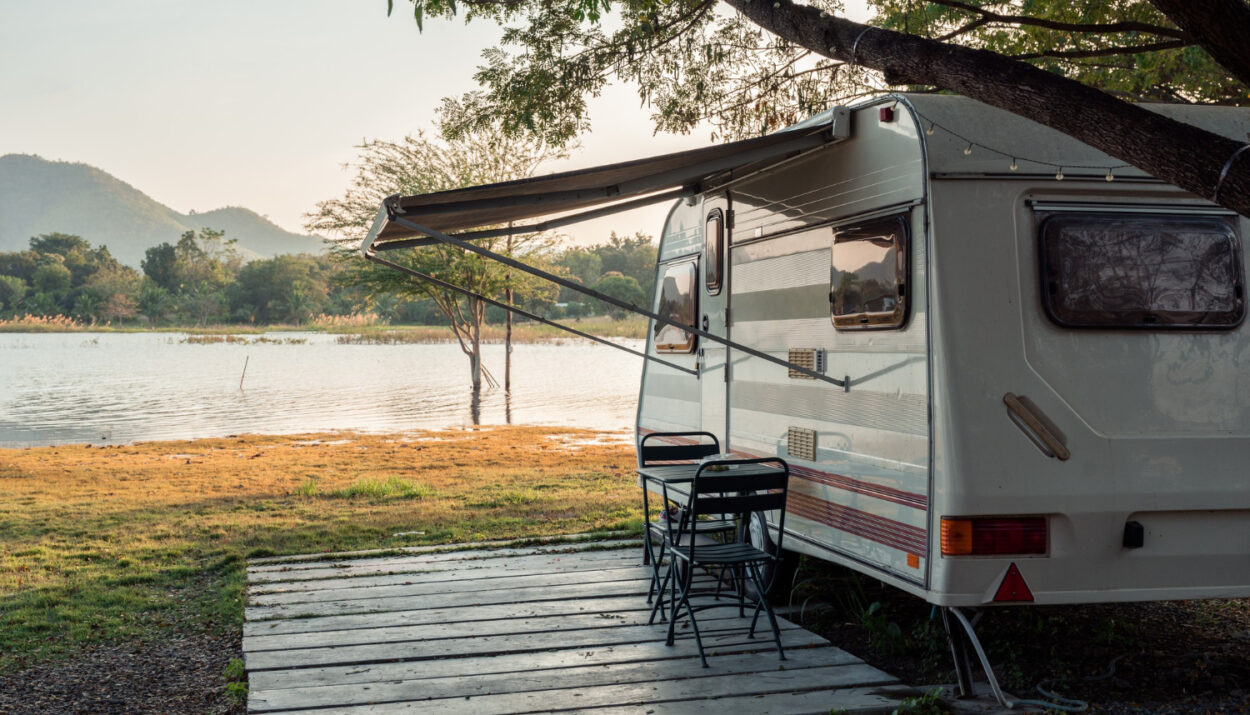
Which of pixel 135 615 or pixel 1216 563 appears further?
pixel 135 615

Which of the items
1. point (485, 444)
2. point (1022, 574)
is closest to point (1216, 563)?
point (1022, 574)

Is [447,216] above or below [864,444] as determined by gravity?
above

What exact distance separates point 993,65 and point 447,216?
8.68 feet

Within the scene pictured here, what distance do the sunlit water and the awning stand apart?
50.8 ft

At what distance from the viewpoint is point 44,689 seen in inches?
175

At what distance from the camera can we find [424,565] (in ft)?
20.8

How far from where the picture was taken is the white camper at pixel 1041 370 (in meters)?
3.67

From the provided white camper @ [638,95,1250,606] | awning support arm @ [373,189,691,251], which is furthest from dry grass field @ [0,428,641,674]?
white camper @ [638,95,1250,606]

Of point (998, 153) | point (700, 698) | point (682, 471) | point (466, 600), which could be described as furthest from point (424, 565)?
point (998, 153)

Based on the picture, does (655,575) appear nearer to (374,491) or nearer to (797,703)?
(797,703)

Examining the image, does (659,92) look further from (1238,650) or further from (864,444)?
(1238,650)

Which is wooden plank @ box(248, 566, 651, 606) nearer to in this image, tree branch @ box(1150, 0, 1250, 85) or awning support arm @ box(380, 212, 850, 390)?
awning support arm @ box(380, 212, 850, 390)

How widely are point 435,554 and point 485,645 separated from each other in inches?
87.0

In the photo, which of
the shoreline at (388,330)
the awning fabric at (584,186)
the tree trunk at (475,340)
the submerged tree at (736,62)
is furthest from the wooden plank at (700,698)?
the shoreline at (388,330)
